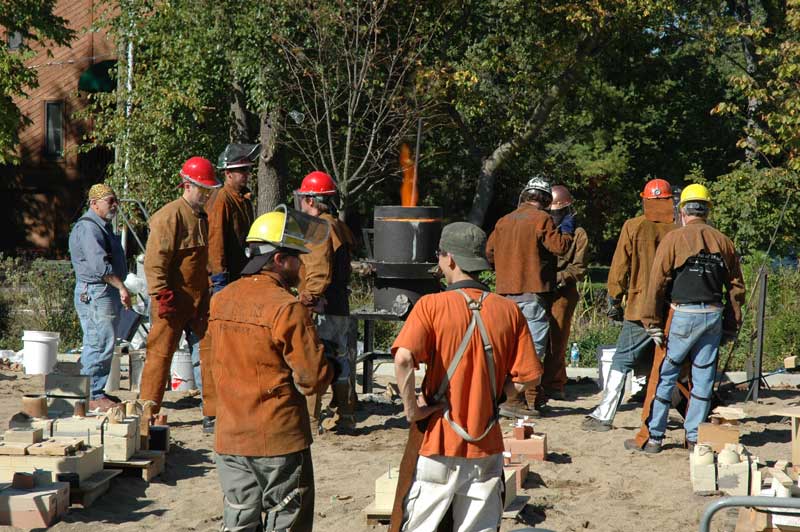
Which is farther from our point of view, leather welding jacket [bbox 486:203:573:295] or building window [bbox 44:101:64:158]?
building window [bbox 44:101:64:158]

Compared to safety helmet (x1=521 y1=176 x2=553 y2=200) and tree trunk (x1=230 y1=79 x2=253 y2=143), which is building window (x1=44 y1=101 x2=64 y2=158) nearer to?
tree trunk (x1=230 y1=79 x2=253 y2=143)

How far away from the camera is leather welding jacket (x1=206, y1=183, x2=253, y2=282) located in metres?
7.92

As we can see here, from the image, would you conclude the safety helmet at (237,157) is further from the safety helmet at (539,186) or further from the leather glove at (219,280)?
the safety helmet at (539,186)

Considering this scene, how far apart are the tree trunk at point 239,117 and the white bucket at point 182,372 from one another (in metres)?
8.53

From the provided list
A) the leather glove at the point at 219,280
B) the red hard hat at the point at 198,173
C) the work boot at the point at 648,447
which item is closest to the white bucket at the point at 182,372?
the leather glove at the point at 219,280

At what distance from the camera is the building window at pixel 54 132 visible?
1225 inches

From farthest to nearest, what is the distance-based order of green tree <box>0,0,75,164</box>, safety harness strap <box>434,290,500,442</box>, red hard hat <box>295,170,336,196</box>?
1. green tree <box>0,0,75,164</box>
2. red hard hat <box>295,170,336,196</box>
3. safety harness strap <box>434,290,500,442</box>

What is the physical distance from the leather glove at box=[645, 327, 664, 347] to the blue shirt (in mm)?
4147

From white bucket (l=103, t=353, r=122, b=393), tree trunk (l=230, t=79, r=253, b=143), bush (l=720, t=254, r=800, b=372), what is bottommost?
white bucket (l=103, t=353, r=122, b=393)

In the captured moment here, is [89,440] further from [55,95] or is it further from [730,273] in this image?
[55,95]

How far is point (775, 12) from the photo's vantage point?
20.9 metres

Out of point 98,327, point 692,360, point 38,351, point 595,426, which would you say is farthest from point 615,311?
point 38,351

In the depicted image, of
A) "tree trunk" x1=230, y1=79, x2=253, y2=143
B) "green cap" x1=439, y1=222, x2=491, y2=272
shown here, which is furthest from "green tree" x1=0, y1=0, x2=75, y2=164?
"green cap" x1=439, y1=222, x2=491, y2=272

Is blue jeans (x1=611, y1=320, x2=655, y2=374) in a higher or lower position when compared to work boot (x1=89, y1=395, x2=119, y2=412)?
higher
